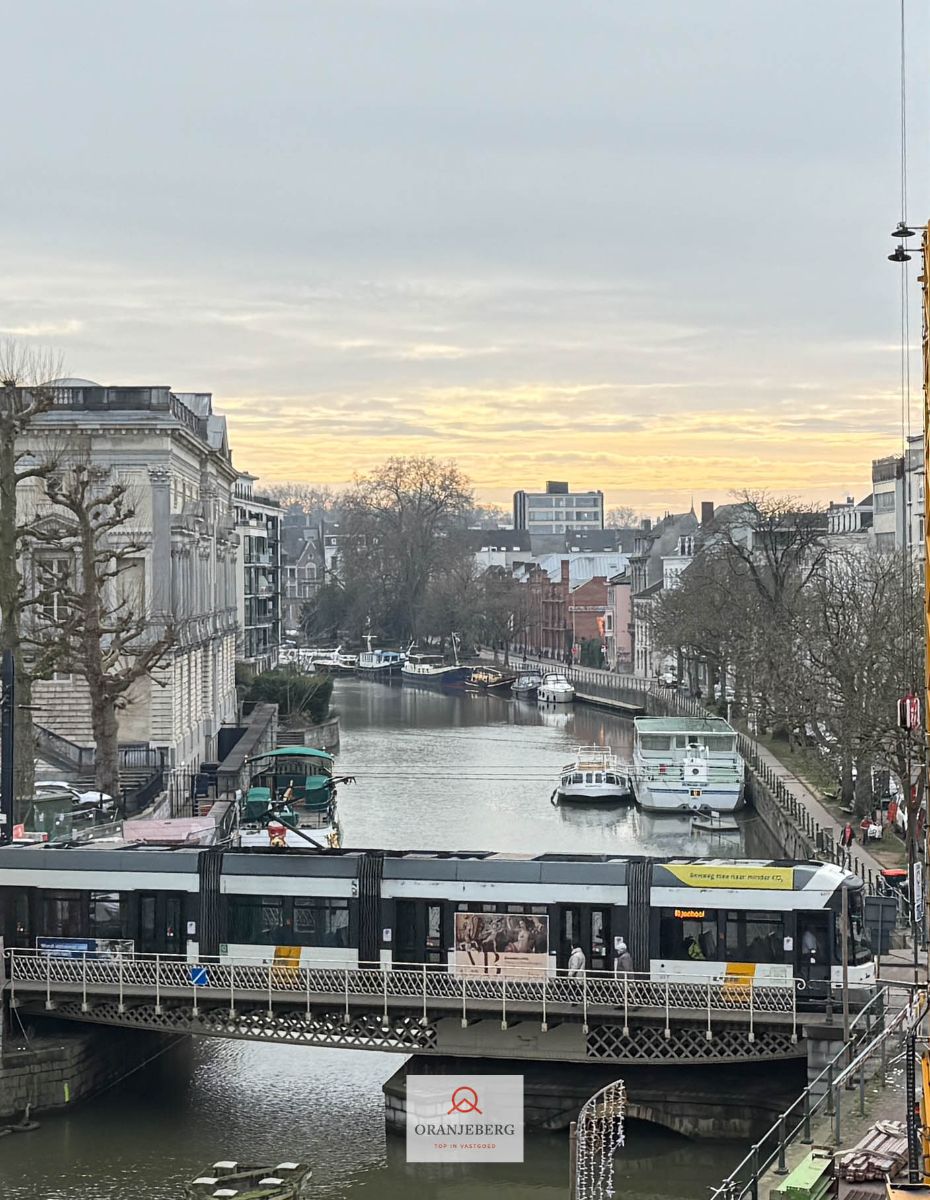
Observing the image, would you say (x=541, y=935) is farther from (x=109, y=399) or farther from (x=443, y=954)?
(x=109, y=399)

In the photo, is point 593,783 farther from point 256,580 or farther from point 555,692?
point 256,580

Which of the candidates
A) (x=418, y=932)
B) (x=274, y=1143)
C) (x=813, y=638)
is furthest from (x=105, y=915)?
(x=813, y=638)

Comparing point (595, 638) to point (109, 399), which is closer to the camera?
point (109, 399)

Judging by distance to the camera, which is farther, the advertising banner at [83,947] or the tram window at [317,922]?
the advertising banner at [83,947]

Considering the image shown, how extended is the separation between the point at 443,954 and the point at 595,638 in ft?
405

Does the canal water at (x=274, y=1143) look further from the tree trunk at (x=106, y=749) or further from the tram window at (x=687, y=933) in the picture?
the tree trunk at (x=106, y=749)

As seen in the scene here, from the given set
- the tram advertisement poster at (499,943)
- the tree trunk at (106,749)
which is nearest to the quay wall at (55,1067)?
the tram advertisement poster at (499,943)

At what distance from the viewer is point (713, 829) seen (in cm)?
5972

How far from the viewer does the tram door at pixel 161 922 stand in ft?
93.1

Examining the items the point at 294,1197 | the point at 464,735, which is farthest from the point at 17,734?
the point at 464,735

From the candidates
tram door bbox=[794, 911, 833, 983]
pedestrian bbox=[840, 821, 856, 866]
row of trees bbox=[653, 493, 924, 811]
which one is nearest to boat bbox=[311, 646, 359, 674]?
row of trees bbox=[653, 493, 924, 811]

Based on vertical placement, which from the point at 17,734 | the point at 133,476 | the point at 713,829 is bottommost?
the point at 713,829

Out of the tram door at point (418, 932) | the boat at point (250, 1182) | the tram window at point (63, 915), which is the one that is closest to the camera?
the boat at point (250, 1182)

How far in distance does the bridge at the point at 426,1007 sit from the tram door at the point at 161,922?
25 cm
